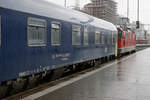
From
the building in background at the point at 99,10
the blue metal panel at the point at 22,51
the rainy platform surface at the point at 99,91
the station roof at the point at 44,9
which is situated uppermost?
the building in background at the point at 99,10

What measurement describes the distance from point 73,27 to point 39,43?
3.50 meters

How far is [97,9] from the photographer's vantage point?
81000 millimetres

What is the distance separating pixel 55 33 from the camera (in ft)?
32.8

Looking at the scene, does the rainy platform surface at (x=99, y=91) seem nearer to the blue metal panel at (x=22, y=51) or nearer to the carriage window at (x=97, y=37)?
the blue metal panel at (x=22, y=51)

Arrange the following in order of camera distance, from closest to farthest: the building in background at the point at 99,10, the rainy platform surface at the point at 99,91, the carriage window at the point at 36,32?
1. the rainy platform surface at the point at 99,91
2. the carriage window at the point at 36,32
3. the building in background at the point at 99,10

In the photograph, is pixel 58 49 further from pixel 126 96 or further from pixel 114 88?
pixel 126 96

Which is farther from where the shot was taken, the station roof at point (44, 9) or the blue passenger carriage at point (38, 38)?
the station roof at point (44, 9)

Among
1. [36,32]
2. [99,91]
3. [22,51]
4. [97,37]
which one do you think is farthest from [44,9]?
[97,37]

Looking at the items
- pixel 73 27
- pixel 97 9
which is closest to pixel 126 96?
pixel 73 27

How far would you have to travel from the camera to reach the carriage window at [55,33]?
31.8 feet

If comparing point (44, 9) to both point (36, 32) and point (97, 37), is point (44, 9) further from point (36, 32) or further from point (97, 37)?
point (97, 37)

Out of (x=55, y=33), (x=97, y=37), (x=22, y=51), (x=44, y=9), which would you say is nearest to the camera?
(x=22, y=51)

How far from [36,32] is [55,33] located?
5.35ft

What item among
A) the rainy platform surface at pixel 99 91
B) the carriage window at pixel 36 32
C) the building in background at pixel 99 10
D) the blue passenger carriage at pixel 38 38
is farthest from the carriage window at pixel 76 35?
the building in background at pixel 99 10
